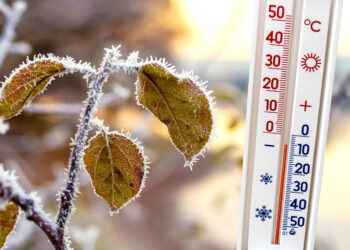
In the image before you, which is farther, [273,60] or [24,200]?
[273,60]

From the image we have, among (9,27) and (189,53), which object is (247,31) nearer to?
(189,53)

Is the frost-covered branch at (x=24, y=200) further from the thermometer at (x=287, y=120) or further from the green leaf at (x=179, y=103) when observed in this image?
the thermometer at (x=287, y=120)

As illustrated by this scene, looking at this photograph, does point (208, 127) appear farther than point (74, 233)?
No

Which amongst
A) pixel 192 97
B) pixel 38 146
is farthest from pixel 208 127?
pixel 38 146

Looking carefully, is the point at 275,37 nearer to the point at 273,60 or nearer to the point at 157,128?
the point at 273,60

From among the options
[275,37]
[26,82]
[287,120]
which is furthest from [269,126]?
[26,82]

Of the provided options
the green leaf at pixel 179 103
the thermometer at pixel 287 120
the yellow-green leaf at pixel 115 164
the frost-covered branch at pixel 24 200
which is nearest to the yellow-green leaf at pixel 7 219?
the frost-covered branch at pixel 24 200
